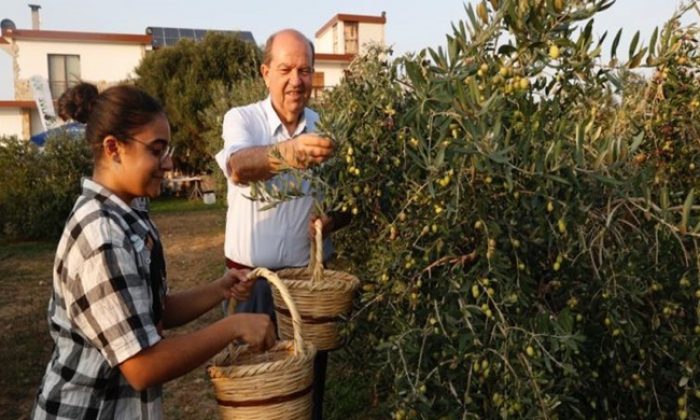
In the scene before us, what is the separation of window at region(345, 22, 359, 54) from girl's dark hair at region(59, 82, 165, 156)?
1111 inches

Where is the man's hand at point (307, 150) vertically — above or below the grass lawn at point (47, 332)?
above

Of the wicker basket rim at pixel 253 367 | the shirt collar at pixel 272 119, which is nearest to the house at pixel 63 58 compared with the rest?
the shirt collar at pixel 272 119

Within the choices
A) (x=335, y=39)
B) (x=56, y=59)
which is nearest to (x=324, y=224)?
(x=56, y=59)

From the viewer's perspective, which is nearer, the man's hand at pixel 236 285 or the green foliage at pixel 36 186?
the man's hand at pixel 236 285

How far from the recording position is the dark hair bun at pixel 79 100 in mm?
1831

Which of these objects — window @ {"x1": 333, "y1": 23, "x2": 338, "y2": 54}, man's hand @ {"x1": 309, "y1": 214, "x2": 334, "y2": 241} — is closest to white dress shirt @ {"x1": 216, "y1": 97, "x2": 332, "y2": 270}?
man's hand @ {"x1": 309, "y1": 214, "x2": 334, "y2": 241}

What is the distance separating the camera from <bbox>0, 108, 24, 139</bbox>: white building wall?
24500 millimetres

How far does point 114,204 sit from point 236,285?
0.63m

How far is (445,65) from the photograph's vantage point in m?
1.60

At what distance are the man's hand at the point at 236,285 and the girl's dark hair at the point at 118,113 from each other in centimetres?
70

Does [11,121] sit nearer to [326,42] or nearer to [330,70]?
[330,70]

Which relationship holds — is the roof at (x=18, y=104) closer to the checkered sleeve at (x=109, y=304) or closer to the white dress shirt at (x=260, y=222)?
the white dress shirt at (x=260, y=222)

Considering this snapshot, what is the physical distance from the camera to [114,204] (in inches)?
65.8

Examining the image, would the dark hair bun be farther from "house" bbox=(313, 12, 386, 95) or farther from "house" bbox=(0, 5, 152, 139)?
"house" bbox=(313, 12, 386, 95)
